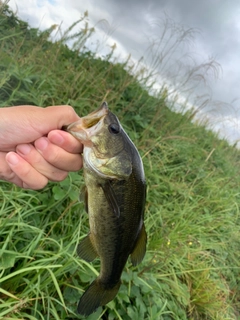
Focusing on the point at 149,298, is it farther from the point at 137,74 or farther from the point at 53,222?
the point at 137,74

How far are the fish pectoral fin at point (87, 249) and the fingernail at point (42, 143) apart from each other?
1.55ft

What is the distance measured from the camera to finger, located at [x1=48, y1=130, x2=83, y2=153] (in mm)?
1366

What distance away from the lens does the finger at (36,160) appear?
62.9 inches

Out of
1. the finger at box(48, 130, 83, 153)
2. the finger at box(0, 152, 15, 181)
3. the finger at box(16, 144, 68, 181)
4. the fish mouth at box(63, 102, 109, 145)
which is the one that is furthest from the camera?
the finger at box(0, 152, 15, 181)

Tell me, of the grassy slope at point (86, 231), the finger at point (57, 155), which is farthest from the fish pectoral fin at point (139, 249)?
the grassy slope at point (86, 231)

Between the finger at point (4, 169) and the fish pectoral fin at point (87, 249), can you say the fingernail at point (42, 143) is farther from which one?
the fish pectoral fin at point (87, 249)

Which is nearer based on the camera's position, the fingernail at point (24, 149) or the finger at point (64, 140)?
the finger at point (64, 140)

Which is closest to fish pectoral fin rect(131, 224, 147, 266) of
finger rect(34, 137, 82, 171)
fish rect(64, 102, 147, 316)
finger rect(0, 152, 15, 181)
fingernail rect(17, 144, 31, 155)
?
fish rect(64, 102, 147, 316)

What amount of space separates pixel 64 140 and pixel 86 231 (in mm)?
1364

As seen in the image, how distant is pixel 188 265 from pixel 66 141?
2476 mm

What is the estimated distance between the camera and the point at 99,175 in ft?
4.20

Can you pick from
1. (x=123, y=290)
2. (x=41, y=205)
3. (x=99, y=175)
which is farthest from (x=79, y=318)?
(x=99, y=175)

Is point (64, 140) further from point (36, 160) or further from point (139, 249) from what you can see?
point (139, 249)

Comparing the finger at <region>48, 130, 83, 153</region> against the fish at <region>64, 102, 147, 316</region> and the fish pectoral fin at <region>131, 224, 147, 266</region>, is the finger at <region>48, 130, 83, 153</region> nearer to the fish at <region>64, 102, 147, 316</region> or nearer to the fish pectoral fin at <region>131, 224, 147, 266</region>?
the fish at <region>64, 102, 147, 316</region>
